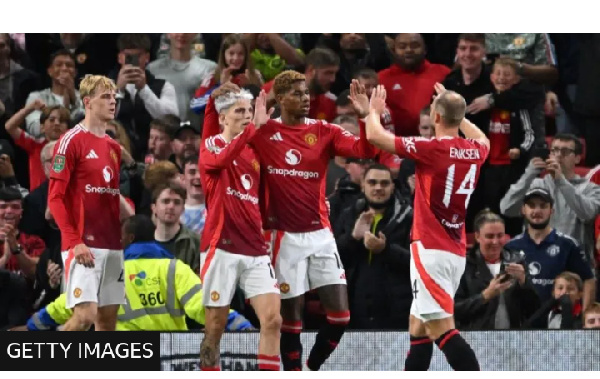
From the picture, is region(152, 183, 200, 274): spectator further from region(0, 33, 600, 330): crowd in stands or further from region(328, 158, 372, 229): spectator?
region(328, 158, 372, 229): spectator

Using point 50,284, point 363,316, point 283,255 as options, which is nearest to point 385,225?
point 363,316

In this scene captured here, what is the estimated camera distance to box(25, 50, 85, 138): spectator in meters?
15.5

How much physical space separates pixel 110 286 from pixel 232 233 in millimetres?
1250

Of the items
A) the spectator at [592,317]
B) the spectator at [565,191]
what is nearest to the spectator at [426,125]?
the spectator at [565,191]

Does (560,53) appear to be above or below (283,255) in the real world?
above

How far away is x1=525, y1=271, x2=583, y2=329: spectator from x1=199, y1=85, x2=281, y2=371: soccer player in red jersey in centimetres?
271

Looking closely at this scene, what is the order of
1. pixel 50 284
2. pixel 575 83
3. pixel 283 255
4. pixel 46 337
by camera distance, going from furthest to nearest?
pixel 575 83 → pixel 50 284 → pixel 46 337 → pixel 283 255

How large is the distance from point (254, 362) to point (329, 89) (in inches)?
154

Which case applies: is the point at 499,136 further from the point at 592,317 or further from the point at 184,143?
the point at 184,143

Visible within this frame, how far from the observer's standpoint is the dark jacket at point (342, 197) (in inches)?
541

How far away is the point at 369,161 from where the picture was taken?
14242 millimetres

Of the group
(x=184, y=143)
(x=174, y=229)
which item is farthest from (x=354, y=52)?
(x=174, y=229)

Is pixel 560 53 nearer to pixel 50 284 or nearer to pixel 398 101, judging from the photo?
pixel 398 101

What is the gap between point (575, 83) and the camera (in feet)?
52.6
